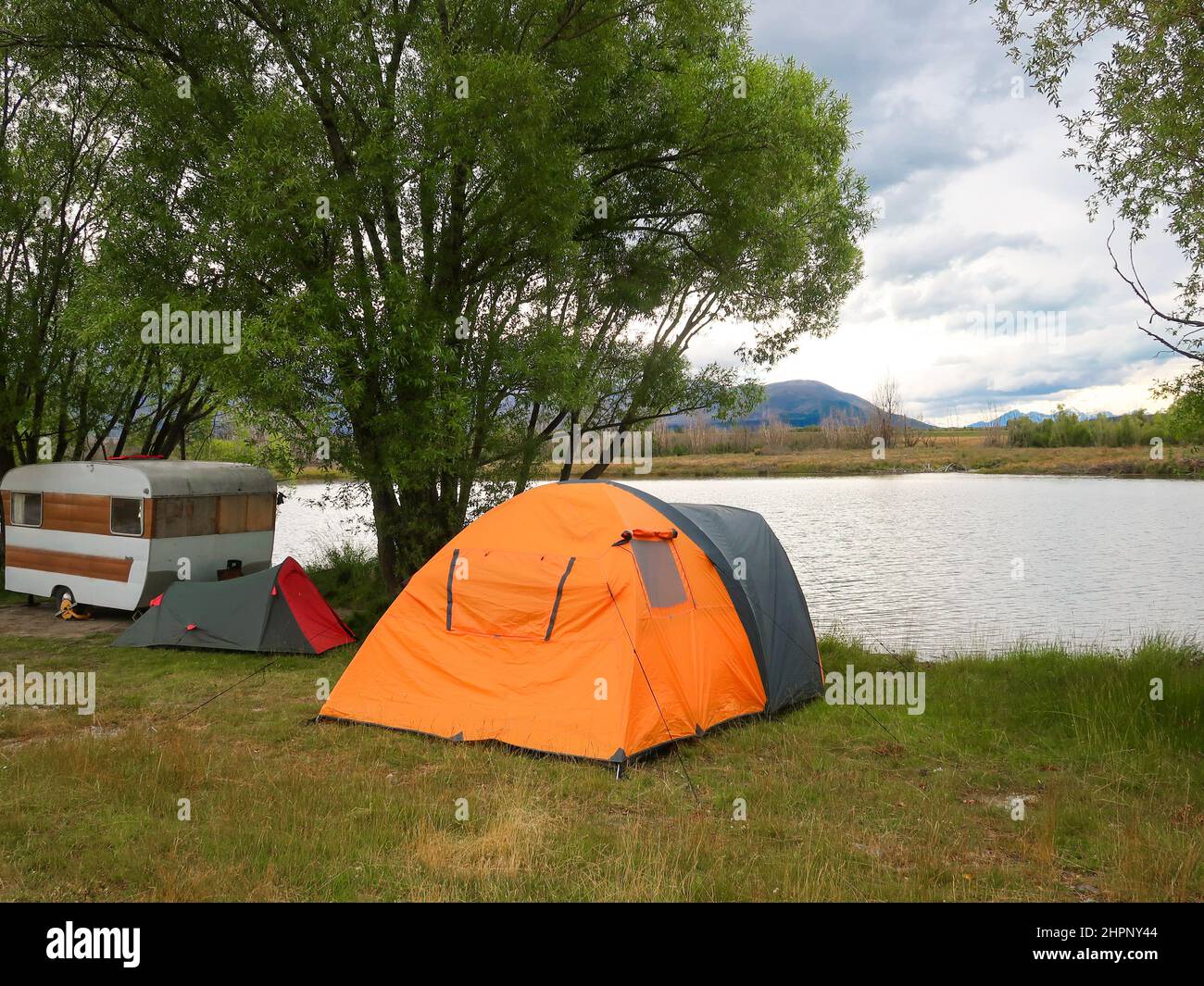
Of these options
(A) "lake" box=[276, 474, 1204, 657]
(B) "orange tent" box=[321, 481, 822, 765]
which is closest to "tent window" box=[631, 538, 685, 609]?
(B) "orange tent" box=[321, 481, 822, 765]

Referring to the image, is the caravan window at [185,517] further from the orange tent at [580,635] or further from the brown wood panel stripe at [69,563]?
the orange tent at [580,635]

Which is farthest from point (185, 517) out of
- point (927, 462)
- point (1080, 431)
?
point (1080, 431)

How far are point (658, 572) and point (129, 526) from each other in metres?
10.5

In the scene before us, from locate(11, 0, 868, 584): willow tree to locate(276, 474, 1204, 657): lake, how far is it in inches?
120

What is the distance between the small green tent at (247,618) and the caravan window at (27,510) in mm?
4929

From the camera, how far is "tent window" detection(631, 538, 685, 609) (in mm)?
7895

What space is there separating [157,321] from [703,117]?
353 inches

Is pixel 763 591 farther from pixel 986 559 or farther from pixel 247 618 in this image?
pixel 986 559

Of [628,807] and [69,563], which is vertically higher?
[69,563]

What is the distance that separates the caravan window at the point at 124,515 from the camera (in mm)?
14039

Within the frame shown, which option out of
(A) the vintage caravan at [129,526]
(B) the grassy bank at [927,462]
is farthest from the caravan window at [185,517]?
(B) the grassy bank at [927,462]

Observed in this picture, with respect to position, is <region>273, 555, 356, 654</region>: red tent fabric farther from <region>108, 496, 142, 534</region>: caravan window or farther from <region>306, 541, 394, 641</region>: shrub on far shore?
<region>108, 496, 142, 534</region>: caravan window

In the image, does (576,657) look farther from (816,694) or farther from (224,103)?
(224,103)

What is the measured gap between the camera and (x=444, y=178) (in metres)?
12.6
